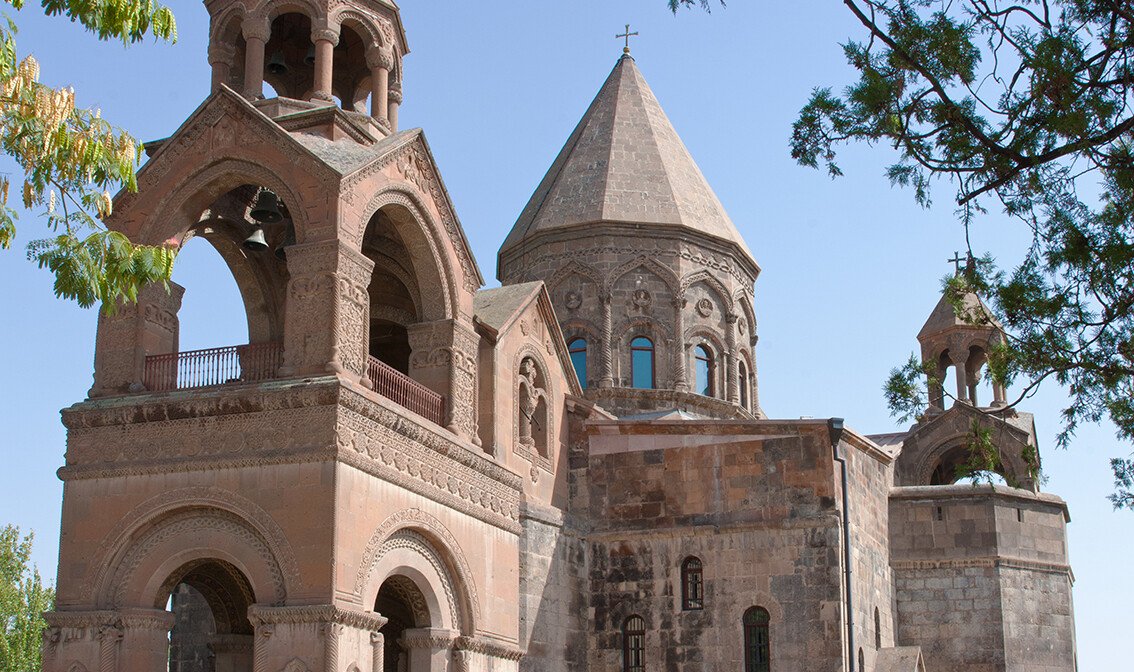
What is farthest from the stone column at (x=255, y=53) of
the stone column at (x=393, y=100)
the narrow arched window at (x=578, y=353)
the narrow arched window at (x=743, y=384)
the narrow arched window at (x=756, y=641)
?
the narrow arched window at (x=743, y=384)

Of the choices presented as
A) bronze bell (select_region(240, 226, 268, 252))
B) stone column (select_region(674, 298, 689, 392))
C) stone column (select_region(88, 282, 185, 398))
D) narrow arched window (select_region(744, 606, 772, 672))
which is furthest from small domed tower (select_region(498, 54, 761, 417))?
stone column (select_region(88, 282, 185, 398))

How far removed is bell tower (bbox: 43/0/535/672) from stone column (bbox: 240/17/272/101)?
0.03m

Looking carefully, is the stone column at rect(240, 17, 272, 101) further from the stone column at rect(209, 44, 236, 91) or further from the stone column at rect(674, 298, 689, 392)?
the stone column at rect(674, 298, 689, 392)

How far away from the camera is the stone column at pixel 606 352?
1012 inches

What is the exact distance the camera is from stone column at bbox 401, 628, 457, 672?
54.6 ft

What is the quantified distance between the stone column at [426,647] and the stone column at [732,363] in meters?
11.1

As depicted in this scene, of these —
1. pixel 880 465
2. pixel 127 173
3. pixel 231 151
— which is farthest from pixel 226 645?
pixel 880 465

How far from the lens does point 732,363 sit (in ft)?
88.0

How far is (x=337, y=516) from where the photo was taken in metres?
14.6

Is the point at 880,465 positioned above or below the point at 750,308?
below

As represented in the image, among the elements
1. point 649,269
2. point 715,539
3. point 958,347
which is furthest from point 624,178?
point 715,539

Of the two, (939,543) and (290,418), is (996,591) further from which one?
(290,418)

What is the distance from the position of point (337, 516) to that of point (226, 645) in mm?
4424

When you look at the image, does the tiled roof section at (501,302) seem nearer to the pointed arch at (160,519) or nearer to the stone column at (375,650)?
the pointed arch at (160,519)
